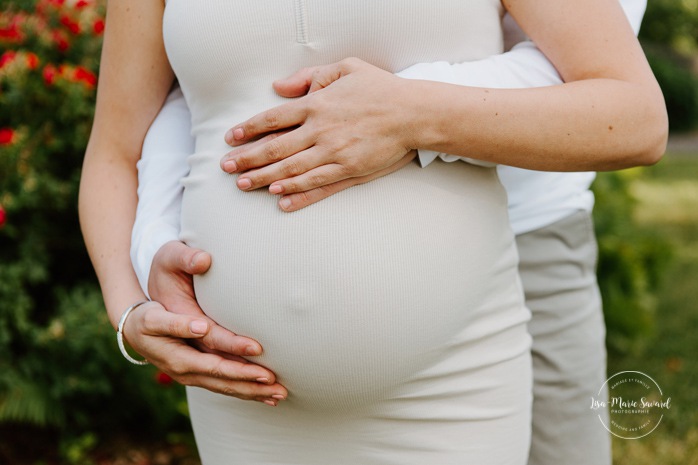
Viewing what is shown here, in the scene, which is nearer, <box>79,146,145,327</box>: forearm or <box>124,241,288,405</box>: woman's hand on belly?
<box>124,241,288,405</box>: woman's hand on belly

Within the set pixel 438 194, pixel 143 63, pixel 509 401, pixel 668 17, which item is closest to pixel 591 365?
pixel 509 401

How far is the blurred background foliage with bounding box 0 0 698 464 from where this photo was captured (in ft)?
10.1

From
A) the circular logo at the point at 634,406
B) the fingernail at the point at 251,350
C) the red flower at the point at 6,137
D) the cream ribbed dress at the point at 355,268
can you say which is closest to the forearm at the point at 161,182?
the cream ribbed dress at the point at 355,268

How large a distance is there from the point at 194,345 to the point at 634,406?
337 cm

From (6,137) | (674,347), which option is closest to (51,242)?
(6,137)

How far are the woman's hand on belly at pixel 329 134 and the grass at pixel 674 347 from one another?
2902mm

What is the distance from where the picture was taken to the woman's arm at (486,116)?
1332 millimetres

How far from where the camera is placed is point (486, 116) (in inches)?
52.5

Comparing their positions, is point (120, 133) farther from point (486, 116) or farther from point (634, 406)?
point (634, 406)

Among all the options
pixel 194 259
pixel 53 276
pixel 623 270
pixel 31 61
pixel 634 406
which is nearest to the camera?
pixel 194 259

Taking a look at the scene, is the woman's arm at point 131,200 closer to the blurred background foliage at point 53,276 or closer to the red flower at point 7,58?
the blurred background foliage at point 53,276

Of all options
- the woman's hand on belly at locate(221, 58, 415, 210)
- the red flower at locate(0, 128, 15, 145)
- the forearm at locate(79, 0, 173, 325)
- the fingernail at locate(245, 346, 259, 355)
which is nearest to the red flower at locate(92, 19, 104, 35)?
the red flower at locate(0, 128, 15, 145)

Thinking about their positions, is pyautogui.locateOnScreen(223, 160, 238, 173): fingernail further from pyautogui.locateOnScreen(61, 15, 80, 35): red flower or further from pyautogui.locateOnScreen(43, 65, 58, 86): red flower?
pyautogui.locateOnScreen(61, 15, 80, 35): red flower

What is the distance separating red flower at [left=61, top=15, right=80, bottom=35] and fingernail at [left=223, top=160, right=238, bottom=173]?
2244 millimetres
